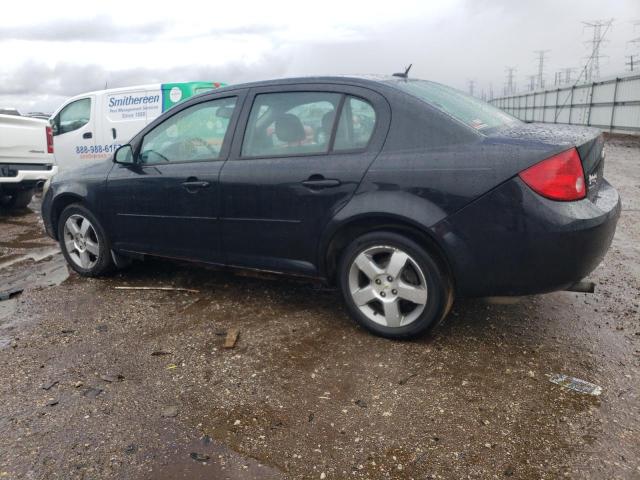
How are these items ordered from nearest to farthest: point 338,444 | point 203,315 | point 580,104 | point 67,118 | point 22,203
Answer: point 338,444 → point 203,315 → point 22,203 → point 67,118 → point 580,104

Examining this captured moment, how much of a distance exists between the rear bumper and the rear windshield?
567mm

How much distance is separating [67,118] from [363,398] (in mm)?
10192

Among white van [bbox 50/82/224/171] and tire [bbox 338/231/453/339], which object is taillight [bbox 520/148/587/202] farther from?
white van [bbox 50/82/224/171]

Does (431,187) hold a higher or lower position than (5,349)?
higher

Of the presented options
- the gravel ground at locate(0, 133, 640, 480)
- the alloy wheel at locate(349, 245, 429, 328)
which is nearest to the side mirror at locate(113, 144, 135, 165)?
the gravel ground at locate(0, 133, 640, 480)

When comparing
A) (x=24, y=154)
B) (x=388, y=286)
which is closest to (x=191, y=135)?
(x=388, y=286)

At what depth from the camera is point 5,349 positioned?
11.7ft

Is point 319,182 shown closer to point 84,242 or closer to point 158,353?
point 158,353

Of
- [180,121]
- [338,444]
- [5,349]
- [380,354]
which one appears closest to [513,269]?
[380,354]

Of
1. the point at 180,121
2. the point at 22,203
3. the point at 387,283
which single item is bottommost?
the point at 22,203

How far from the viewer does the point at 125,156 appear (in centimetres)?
448

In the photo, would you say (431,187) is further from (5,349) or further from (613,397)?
(5,349)

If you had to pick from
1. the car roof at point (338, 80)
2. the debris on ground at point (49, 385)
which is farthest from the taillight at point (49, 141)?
the debris on ground at point (49, 385)

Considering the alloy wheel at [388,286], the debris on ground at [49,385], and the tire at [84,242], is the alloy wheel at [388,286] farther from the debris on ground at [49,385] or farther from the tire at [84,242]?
the tire at [84,242]
